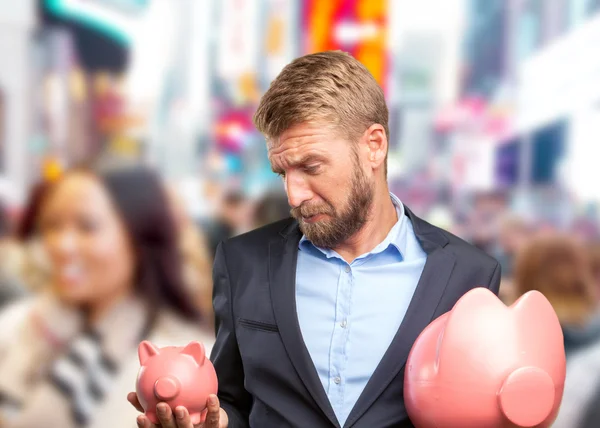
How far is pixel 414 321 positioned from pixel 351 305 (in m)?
0.13

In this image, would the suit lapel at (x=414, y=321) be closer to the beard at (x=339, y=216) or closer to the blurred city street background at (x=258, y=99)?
the beard at (x=339, y=216)

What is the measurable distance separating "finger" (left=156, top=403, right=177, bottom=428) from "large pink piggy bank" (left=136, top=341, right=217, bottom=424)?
0.05ft

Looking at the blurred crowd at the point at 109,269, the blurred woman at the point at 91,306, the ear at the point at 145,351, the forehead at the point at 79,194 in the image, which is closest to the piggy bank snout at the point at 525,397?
the ear at the point at 145,351

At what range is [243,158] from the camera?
4.21 m

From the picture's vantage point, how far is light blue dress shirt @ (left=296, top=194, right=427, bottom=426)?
60.2 inches

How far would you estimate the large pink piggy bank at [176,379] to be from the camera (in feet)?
4.75

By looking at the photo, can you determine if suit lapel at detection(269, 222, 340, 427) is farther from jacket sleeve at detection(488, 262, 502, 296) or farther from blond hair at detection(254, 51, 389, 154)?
jacket sleeve at detection(488, 262, 502, 296)

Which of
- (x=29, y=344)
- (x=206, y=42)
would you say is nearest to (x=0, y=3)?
(x=206, y=42)

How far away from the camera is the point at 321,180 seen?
1551mm

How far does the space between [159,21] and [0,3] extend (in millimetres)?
843

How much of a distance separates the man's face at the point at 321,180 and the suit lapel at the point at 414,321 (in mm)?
169

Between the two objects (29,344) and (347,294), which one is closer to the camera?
(347,294)

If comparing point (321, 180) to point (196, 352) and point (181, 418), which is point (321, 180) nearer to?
point (196, 352)

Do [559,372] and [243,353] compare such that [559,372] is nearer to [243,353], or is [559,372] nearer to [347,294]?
[347,294]
